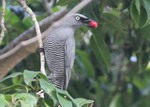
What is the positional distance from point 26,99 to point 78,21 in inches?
48.0

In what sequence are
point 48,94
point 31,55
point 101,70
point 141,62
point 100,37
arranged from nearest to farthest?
point 48,94 < point 100,37 < point 31,55 < point 141,62 < point 101,70

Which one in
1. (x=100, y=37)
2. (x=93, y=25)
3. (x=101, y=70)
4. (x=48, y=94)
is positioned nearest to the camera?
(x=48, y=94)

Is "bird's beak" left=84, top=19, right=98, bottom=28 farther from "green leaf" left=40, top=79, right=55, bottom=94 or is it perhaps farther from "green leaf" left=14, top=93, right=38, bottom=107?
"green leaf" left=14, top=93, right=38, bottom=107

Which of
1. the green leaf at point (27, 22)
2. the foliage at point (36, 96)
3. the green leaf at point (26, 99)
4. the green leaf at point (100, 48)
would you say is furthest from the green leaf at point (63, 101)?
the green leaf at point (27, 22)

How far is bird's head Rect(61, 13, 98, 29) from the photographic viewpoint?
3.41 meters

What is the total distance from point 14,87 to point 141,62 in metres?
2.24

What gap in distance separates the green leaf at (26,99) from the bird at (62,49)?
3.41ft

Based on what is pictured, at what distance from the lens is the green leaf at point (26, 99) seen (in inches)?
92.4

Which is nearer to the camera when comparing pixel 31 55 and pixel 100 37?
pixel 100 37

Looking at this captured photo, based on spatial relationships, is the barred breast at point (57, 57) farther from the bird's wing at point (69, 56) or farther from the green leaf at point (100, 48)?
the green leaf at point (100, 48)

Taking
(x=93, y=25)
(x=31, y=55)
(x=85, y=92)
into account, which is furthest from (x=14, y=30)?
(x=93, y=25)

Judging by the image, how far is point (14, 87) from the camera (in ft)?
8.37

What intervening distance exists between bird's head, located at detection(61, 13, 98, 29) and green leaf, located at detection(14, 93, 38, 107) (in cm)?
110

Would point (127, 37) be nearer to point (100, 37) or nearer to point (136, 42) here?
point (136, 42)
